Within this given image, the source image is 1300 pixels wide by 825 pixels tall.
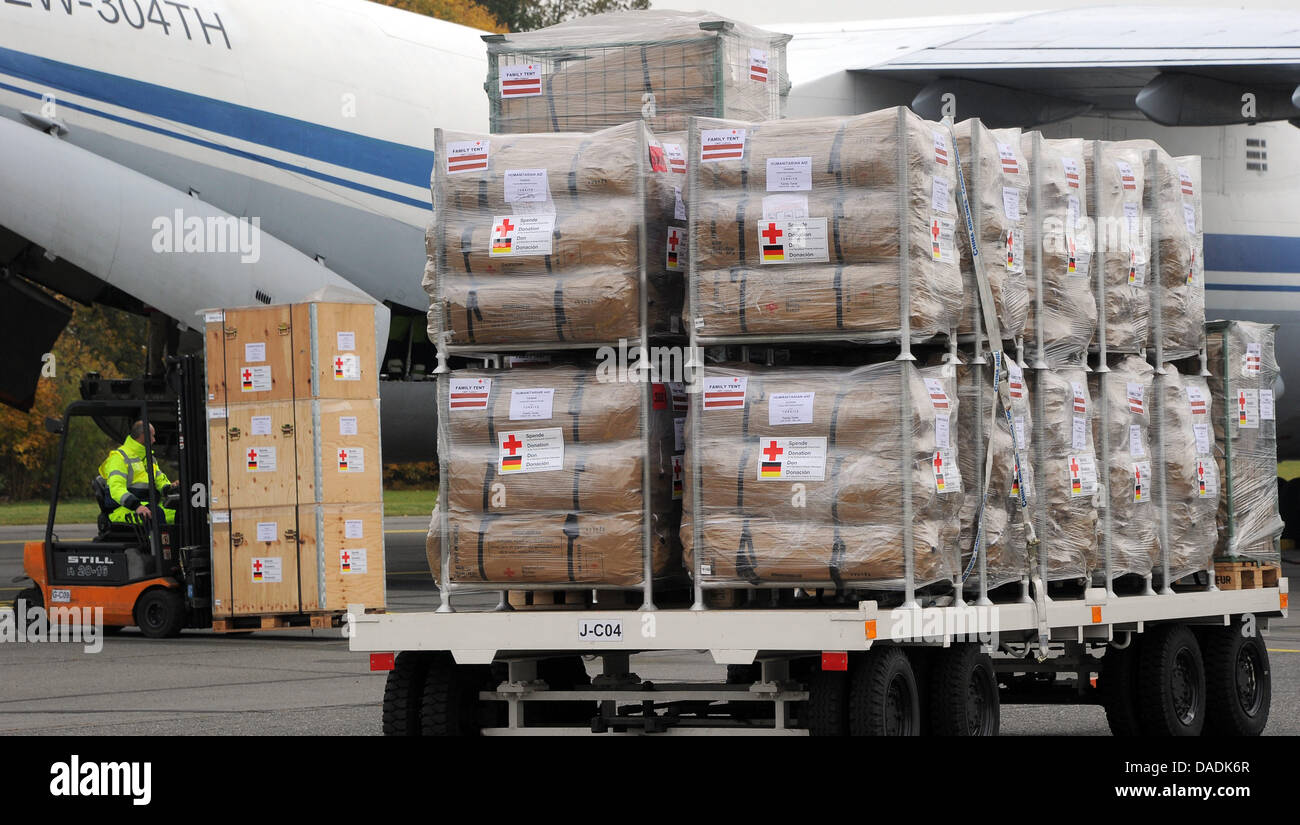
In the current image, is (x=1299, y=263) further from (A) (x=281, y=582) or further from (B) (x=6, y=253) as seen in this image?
(B) (x=6, y=253)

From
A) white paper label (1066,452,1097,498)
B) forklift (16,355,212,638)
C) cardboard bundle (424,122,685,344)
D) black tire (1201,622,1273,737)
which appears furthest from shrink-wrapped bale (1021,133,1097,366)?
forklift (16,355,212,638)

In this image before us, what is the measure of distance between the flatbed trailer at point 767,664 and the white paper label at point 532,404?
0.82 meters

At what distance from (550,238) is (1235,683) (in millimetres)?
4565

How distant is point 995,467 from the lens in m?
8.37

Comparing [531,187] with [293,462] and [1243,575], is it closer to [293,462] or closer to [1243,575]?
[1243,575]

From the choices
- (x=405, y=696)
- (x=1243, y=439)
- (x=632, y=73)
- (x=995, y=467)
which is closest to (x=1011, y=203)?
(x=995, y=467)

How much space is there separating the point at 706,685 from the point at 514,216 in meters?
2.17

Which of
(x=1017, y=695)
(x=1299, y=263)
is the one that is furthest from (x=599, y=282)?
(x=1299, y=263)

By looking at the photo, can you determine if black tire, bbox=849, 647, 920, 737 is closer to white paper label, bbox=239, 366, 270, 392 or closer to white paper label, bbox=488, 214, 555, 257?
white paper label, bbox=488, 214, 555, 257

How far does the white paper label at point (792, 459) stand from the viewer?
759 cm

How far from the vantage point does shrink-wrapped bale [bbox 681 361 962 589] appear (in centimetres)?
751

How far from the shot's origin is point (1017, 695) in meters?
9.84

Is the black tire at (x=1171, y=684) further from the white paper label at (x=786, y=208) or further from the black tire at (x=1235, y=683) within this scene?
the white paper label at (x=786, y=208)

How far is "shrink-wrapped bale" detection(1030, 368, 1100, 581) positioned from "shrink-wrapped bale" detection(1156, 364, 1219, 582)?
0.88 m
